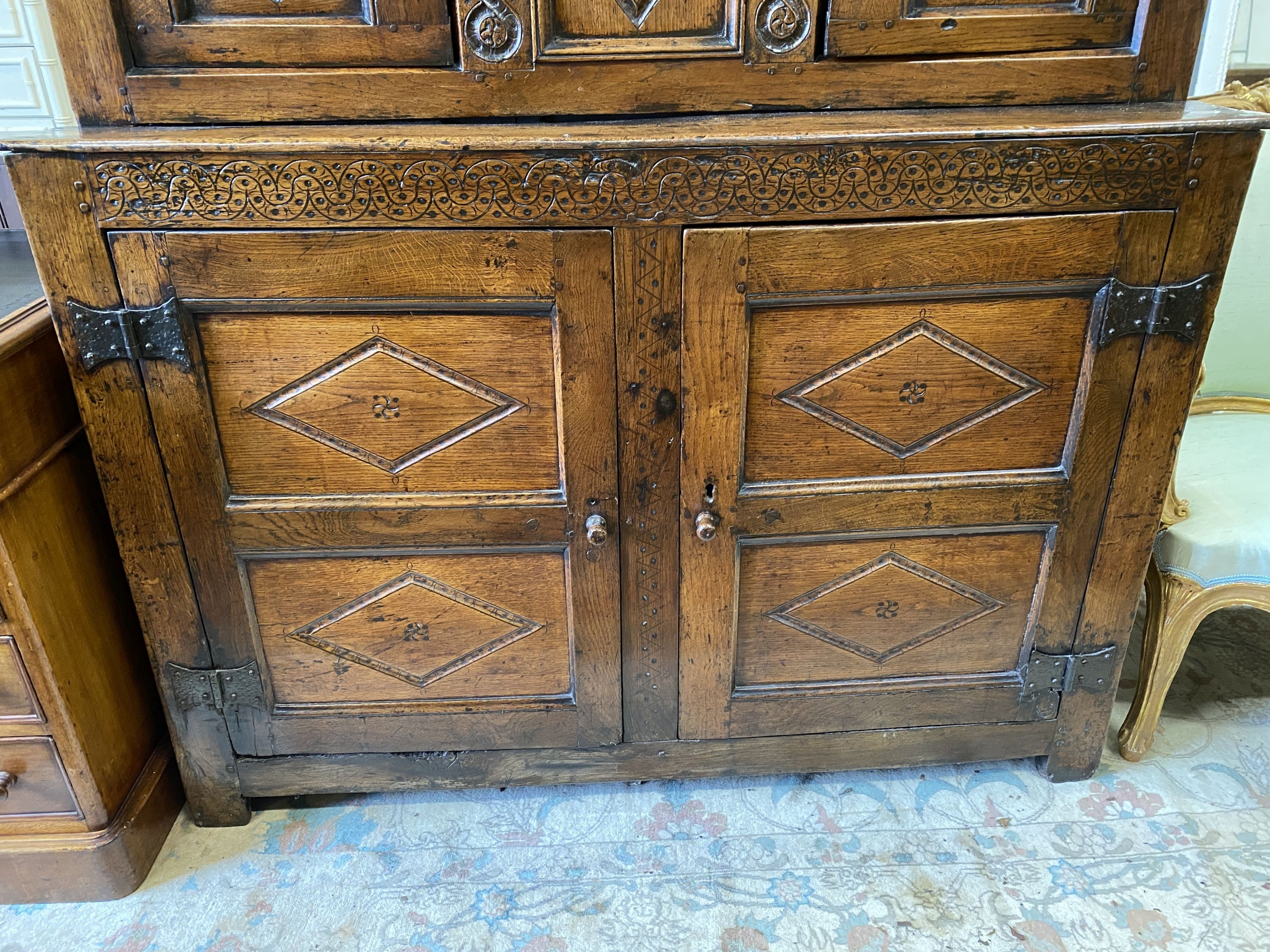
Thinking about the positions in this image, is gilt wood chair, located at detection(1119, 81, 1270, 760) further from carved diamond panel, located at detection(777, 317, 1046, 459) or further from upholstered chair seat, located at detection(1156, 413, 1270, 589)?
carved diamond panel, located at detection(777, 317, 1046, 459)

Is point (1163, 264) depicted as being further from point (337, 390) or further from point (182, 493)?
point (182, 493)

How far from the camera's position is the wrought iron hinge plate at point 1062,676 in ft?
5.17

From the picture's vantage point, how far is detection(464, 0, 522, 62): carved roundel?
3.95 ft

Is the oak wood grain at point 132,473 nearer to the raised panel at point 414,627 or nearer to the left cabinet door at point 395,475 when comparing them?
the left cabinet door at point 395,475

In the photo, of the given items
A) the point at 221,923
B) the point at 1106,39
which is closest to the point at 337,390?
the point at 221,923

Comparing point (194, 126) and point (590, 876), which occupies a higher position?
point (194, 126)

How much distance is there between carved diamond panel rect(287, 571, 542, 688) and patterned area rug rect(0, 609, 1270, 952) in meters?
0.37

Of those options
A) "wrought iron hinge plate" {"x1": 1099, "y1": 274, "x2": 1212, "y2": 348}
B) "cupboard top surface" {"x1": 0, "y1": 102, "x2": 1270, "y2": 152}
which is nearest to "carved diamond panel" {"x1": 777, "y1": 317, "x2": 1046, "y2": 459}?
"wrought iron hinge plate" {"x1": 1099, "y1": 274, "x2": 1212, "y2": 348}

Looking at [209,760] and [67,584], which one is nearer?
[67,584]

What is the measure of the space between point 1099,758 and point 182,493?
5.73ft

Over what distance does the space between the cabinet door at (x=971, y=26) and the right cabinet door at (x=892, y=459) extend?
0.26 meters

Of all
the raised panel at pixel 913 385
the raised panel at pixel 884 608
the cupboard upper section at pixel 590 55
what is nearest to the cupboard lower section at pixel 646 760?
the raised panel at pixel 884 608

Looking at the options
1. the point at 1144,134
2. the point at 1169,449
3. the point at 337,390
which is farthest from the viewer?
the point at 1169,449

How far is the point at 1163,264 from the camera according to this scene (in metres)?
1.30
